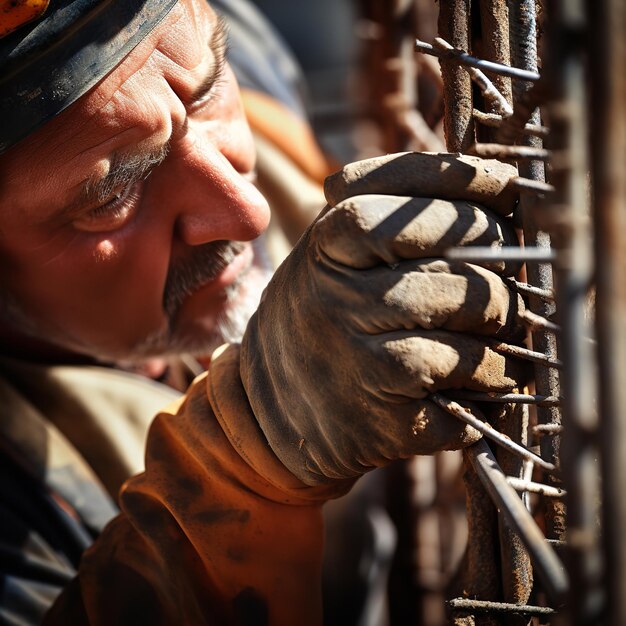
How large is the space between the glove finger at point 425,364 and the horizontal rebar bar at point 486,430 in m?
0.01

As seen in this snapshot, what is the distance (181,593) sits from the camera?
29.7 inches

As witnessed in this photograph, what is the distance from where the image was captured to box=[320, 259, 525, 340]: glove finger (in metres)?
0.53

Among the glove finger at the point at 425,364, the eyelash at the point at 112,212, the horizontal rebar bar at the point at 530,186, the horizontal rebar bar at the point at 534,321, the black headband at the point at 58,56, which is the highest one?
the black headband at the point at 58,56

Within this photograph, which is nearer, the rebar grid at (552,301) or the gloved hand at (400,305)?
the rebar grid at (552,301)

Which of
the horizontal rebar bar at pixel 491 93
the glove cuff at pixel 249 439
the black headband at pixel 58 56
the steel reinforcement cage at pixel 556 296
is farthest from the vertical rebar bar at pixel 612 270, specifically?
the black headband at pixel 58 56

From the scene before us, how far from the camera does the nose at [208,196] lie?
0.82 metres

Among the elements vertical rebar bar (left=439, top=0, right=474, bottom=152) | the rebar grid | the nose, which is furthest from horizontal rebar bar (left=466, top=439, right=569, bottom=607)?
the nose

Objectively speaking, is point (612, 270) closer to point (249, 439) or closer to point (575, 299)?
point (575, 299)

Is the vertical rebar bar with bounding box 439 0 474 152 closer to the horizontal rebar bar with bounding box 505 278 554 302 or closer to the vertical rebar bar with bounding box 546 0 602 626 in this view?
the horizontal rebar bar with bounding box 505 278 554 302

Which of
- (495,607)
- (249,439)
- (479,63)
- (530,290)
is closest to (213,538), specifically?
(249,439)

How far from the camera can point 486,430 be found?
53 cm

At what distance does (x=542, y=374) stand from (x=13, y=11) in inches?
21.7

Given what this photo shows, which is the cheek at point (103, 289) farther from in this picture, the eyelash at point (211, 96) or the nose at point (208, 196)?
the eyelash at point (211, 96)

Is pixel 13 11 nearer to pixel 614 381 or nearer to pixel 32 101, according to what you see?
pixel 32 101
